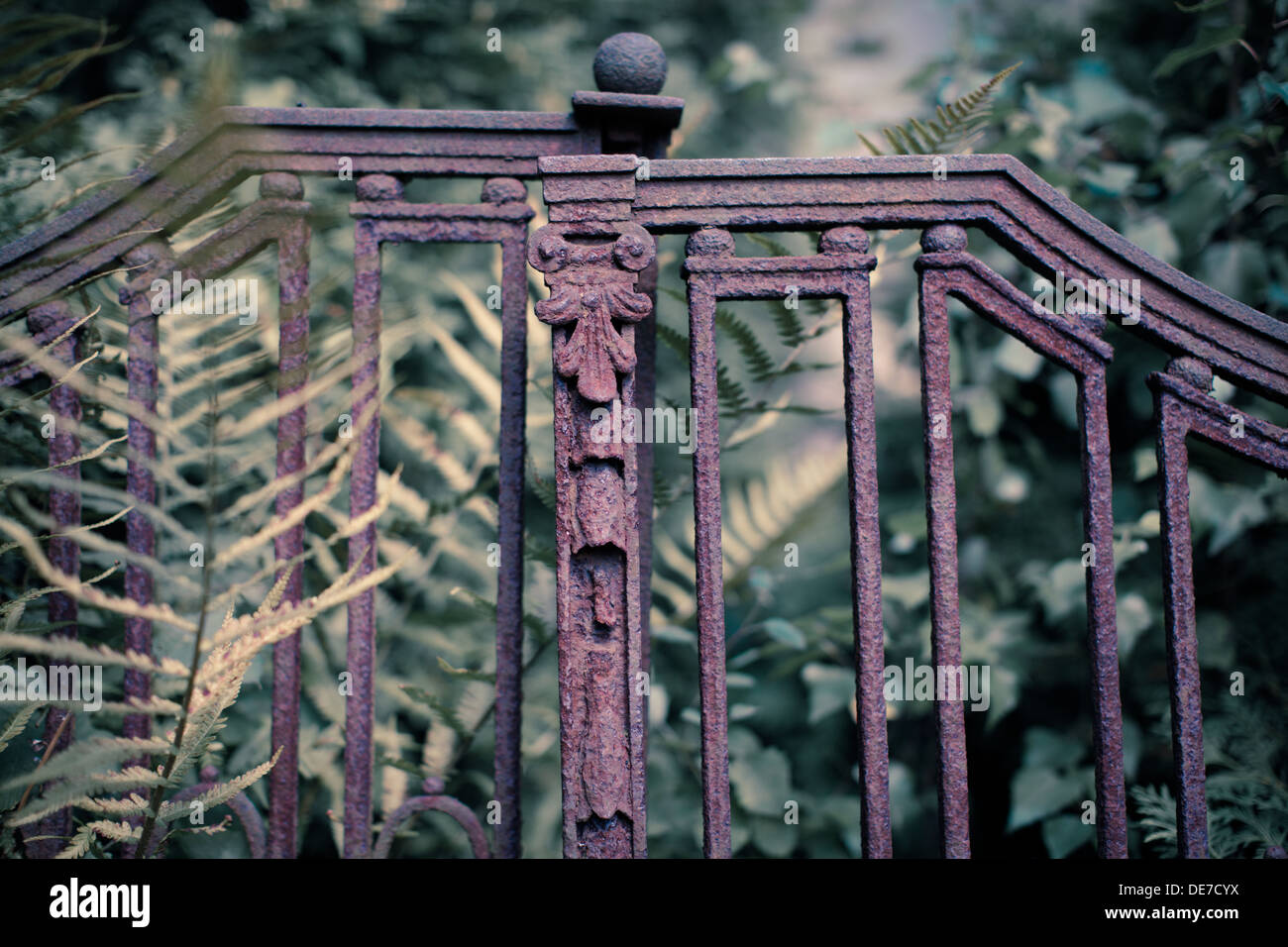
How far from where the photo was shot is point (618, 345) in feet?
3.89

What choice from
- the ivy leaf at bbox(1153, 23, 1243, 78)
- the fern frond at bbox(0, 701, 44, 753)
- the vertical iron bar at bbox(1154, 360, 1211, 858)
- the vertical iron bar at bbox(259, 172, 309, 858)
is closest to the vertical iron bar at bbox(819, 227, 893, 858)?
the vertical iron bar at bbox(1154, 360, 1211, 858)

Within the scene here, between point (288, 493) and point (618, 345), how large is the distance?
24.5 inches

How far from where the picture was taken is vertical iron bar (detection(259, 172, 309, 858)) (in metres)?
1.27

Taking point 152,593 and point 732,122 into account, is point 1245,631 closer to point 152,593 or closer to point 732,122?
point 152,593

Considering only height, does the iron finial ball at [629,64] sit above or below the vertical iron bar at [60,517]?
above

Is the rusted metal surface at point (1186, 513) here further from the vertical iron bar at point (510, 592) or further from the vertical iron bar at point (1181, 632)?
the vertical iron bar at point (510, 592)

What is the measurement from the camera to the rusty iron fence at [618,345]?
1.20 m

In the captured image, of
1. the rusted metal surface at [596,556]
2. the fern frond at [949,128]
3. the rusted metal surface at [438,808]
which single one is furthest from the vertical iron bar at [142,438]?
the fern frond at [949,128]

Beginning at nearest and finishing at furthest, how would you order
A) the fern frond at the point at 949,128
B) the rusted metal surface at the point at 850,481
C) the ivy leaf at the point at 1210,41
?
1. the rusted metal surface at the point at 850,481
2. the fern frond at the point at 949,128
3. the ivy leaf at the point at 1210,41

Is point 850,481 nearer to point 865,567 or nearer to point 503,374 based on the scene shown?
point 865,567

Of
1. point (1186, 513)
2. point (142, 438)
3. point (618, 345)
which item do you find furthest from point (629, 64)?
point (1186, 513)
